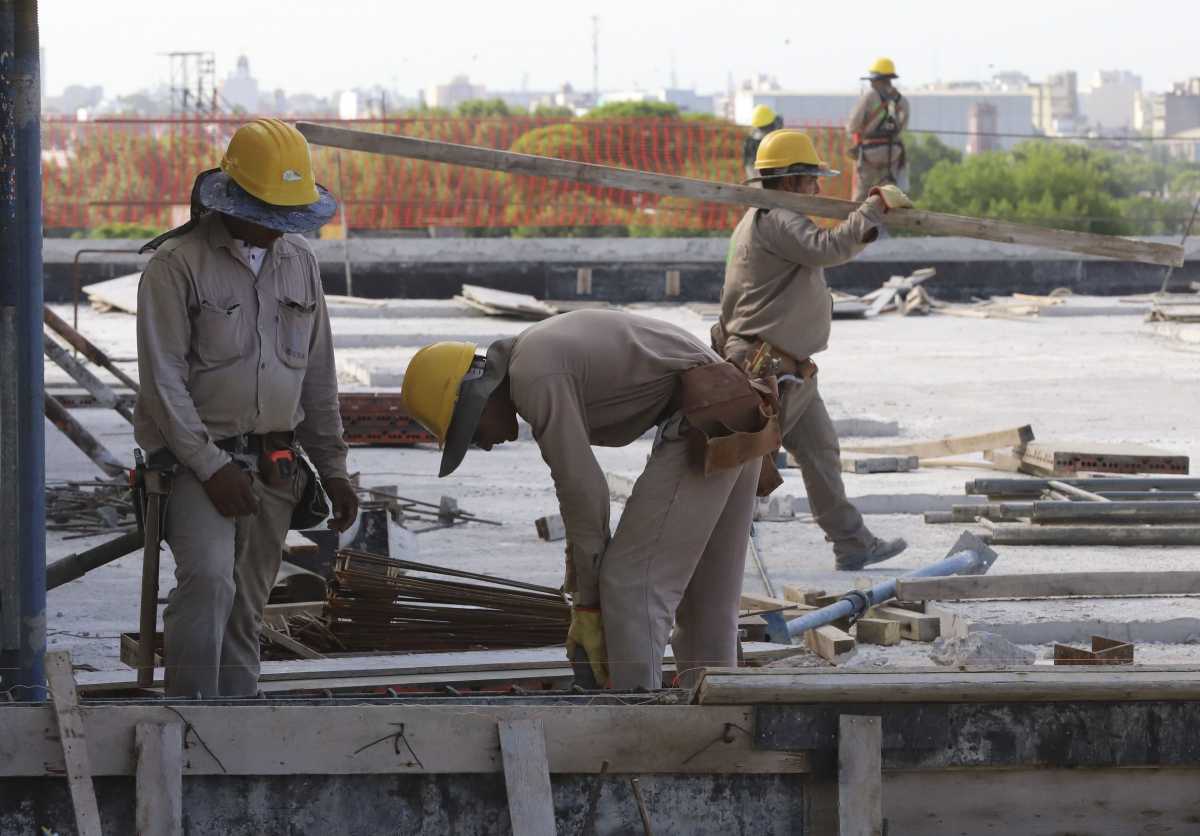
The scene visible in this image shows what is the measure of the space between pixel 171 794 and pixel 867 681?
169cm

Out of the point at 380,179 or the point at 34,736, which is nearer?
the point at 34,736

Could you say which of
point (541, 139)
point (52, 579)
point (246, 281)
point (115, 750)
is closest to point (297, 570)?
point (52, 579)

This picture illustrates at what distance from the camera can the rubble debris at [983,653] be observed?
6707 millimetres

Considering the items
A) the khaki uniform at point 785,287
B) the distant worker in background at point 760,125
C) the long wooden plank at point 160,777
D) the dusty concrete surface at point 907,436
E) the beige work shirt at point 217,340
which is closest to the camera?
the long wooden plank at point 160,777

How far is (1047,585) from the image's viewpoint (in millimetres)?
7914

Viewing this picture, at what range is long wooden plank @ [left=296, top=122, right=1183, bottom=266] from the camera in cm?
698

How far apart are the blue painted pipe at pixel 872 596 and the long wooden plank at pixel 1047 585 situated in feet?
0.43

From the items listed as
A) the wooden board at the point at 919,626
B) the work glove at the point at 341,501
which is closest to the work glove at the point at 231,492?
the work glove at the point at 341,501

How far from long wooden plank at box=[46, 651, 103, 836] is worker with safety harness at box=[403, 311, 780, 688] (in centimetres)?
132

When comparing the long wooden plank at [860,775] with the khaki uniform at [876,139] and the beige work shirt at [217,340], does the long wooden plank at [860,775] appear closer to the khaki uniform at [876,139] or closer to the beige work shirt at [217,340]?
the beige work shirt at [217,340]

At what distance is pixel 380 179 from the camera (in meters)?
29.9

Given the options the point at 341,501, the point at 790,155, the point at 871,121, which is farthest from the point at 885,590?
the point at 871,121

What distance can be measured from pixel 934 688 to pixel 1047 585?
3.81 metres

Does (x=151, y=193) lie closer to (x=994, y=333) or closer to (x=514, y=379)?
(x=994, y=333)
